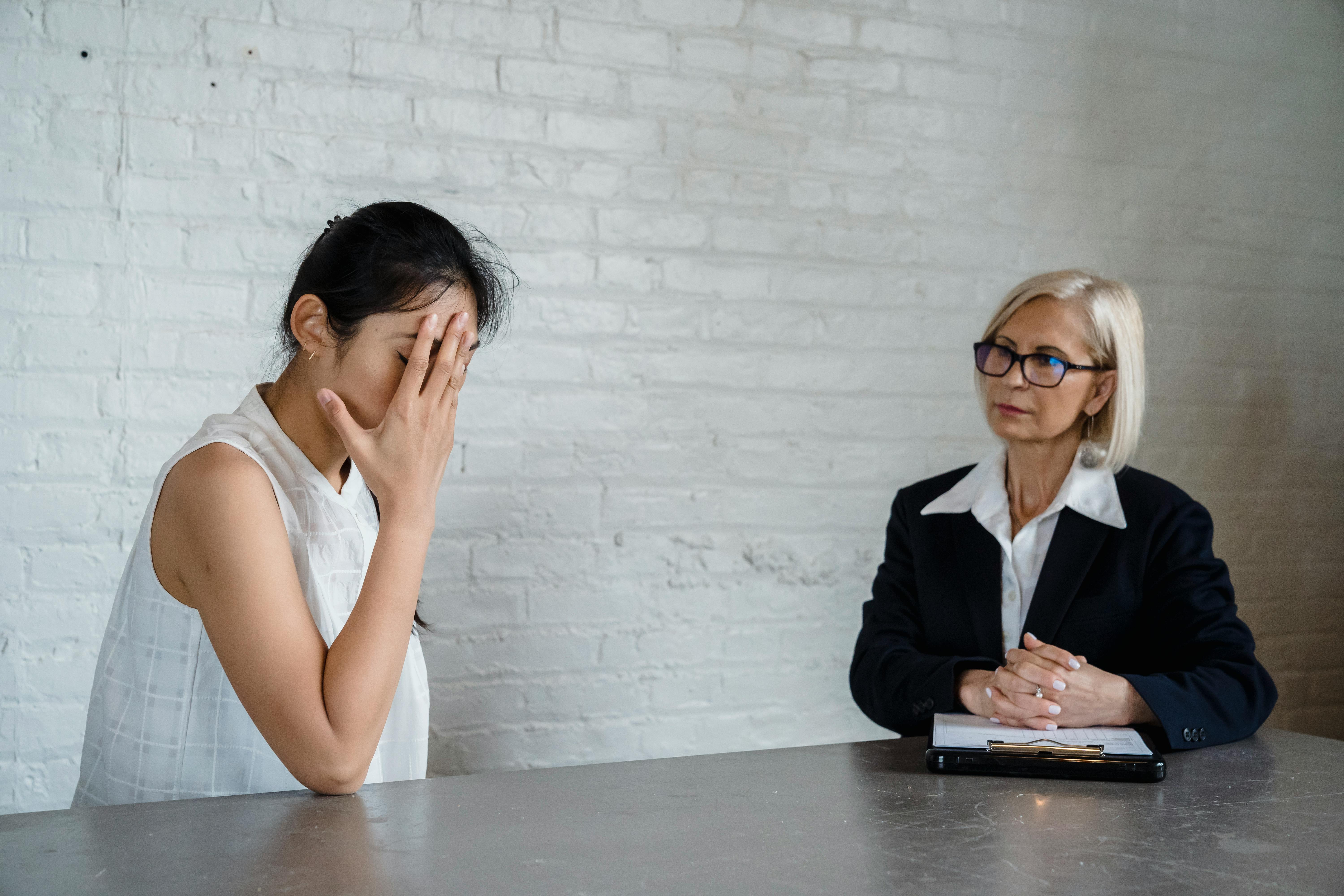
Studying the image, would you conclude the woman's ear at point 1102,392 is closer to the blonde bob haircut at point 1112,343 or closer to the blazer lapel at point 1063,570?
the blonde bob haircut at point 1112,343

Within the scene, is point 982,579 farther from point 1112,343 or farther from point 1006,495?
point 1112,343

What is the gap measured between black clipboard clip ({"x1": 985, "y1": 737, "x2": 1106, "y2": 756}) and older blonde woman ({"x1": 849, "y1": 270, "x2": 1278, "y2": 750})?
5.6 inches

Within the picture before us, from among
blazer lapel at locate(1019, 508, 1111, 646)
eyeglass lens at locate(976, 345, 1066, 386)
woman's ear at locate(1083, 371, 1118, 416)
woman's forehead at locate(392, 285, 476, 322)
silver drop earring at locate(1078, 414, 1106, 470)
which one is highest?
woman's forehead at locate(392, 285, 476, 322)

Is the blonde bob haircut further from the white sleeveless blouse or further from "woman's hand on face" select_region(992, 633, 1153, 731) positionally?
the white sleeveless blouse

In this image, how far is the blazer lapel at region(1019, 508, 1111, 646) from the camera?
5.61 ft

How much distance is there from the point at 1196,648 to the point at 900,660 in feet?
1.48

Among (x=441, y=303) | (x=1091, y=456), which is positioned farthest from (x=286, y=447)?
(x=1091, y=456)

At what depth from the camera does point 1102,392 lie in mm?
1896

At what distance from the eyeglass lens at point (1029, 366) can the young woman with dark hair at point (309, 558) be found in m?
0.99

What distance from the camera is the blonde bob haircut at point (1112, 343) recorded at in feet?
6.13

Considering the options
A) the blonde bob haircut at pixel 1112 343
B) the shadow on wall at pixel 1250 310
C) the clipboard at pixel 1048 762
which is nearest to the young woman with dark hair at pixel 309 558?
the clipboard at pixel 1048 762

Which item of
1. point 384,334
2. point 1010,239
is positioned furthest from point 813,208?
point 384,334

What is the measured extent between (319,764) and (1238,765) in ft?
3.68

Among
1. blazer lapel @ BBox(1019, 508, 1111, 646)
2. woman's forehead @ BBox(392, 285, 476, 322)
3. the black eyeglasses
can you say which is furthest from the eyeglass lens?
woman's forehead @ BBox(392, 285, 476, 322)
